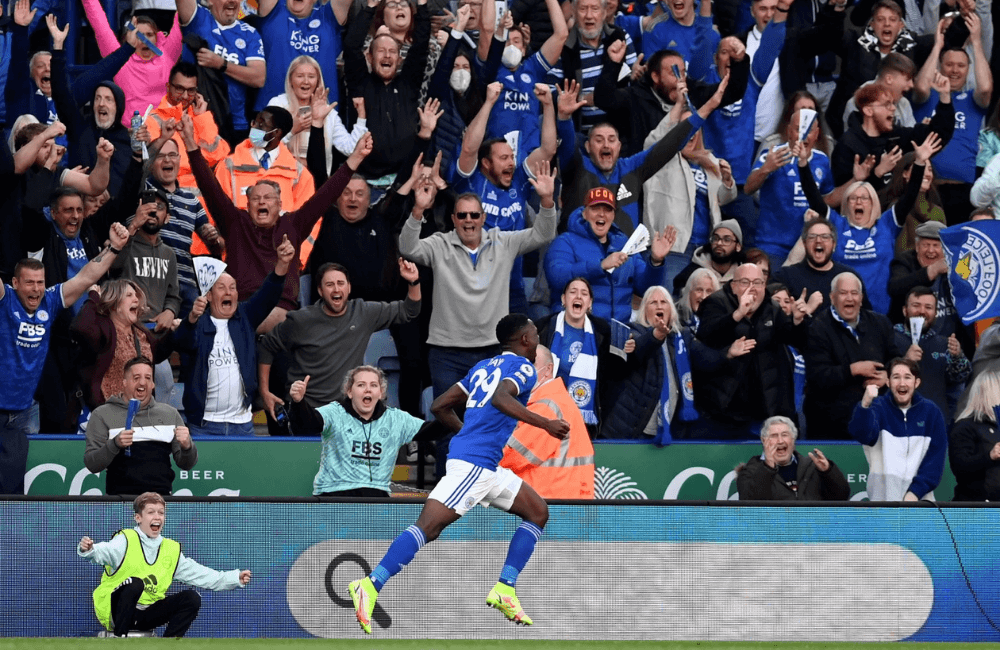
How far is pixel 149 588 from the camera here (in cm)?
883

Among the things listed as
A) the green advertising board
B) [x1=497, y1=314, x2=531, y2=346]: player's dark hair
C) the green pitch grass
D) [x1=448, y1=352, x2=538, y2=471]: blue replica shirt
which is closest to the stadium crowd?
the green advertising board

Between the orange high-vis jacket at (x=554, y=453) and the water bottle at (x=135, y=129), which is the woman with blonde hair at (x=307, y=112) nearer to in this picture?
the water bottle at (x=135, y=129)

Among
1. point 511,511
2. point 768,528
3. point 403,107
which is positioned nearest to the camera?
point 511,511

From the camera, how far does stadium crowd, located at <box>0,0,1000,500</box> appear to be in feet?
35.2

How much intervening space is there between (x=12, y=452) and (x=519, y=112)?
5094mm

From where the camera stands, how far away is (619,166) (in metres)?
12.8

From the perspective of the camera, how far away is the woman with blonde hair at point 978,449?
10.3 metres

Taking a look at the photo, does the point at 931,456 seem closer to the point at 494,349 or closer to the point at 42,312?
the point at 494,349

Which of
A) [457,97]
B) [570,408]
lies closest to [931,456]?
[570,408]

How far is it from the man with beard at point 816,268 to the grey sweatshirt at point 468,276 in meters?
1.91

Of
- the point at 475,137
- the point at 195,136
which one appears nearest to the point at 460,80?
the point at 475,137

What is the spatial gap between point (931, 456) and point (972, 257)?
81.3 inches

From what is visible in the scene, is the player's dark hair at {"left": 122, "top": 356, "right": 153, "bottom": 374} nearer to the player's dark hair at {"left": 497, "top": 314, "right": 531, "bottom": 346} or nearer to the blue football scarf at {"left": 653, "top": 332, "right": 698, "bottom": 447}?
the player's dark hair at {"left": 497, "top": 314, "right": 531, "bottom": 346}

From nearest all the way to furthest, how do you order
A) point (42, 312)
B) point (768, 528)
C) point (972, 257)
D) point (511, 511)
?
point (511, 511)
point (768, 528)
point (42, 312)
point (972, 257)
